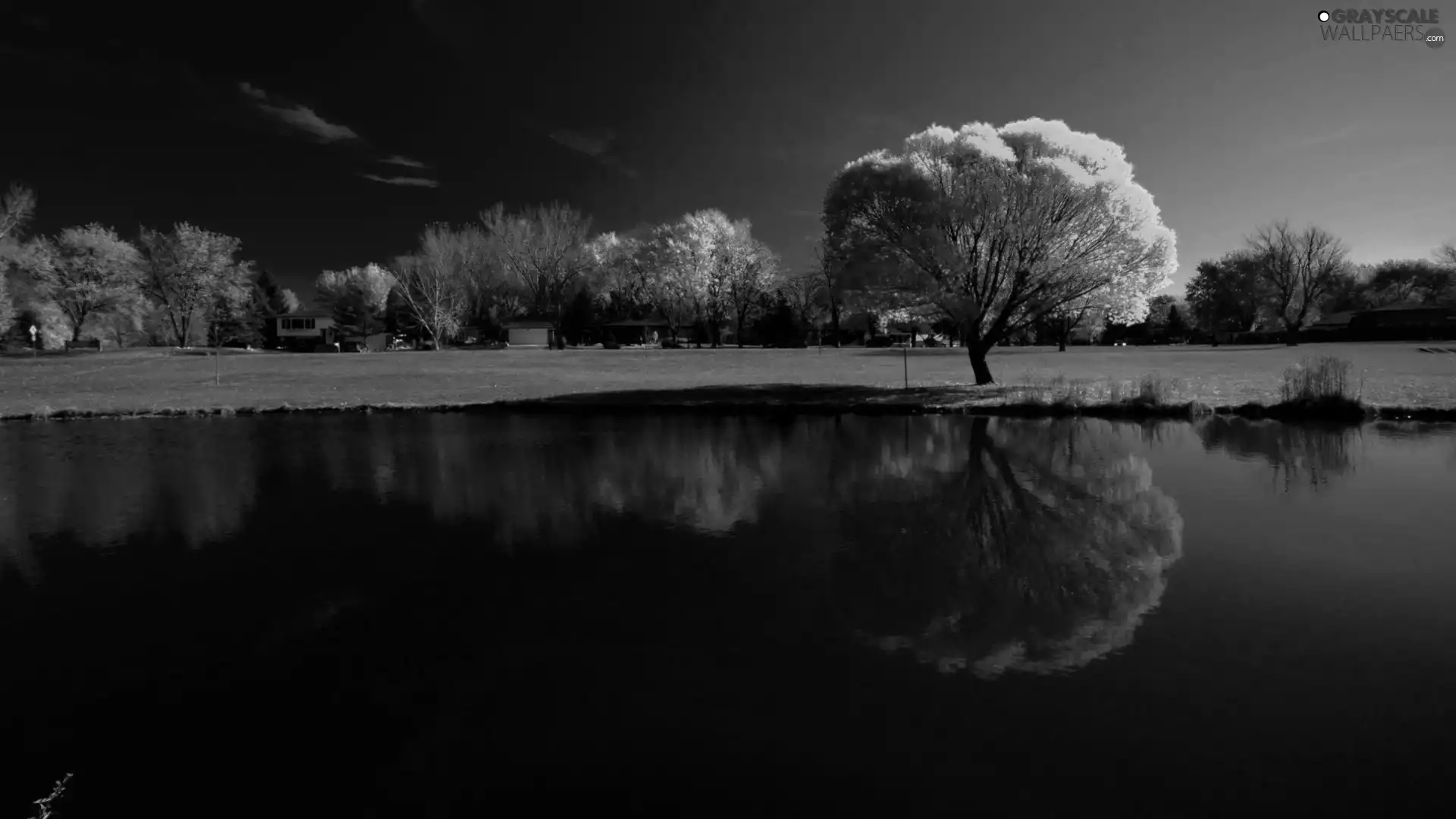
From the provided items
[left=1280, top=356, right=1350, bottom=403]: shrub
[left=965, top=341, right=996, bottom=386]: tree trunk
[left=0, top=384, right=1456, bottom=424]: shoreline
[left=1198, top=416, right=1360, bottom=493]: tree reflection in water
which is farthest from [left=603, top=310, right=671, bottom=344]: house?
[left=1198, top=416, right=1360, bottom=493]: tree reflection in water

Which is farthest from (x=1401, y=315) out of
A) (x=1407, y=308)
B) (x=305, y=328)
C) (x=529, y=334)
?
(x=305, y=328)

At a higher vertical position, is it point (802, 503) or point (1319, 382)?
point (1319, 382)

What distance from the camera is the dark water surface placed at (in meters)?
4.06

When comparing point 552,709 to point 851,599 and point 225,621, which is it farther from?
point 225,621

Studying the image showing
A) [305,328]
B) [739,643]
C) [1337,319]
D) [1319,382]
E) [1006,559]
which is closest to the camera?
[739,643]

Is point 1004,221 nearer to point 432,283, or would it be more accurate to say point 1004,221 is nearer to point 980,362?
point 980,362

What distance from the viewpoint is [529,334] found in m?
94.9

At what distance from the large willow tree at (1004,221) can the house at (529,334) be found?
7445cm

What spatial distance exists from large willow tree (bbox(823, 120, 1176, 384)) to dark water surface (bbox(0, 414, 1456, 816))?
15.4 meters

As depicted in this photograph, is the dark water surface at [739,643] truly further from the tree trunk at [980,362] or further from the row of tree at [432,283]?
the row of tree at [432,283]

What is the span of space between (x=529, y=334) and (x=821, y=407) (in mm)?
76480

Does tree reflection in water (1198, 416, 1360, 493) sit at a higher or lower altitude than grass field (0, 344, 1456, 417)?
lower

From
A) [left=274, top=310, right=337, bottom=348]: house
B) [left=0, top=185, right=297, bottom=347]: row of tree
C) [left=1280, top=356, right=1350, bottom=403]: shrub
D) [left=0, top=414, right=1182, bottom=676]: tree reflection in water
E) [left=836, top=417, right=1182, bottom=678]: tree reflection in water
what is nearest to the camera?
[left=836, top=417, right=1182, bottom=678]: tree reflection in water

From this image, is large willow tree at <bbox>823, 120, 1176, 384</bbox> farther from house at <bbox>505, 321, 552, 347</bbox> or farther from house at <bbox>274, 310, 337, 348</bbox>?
house at <bbox>274, 310, 337, 348</bbox>
